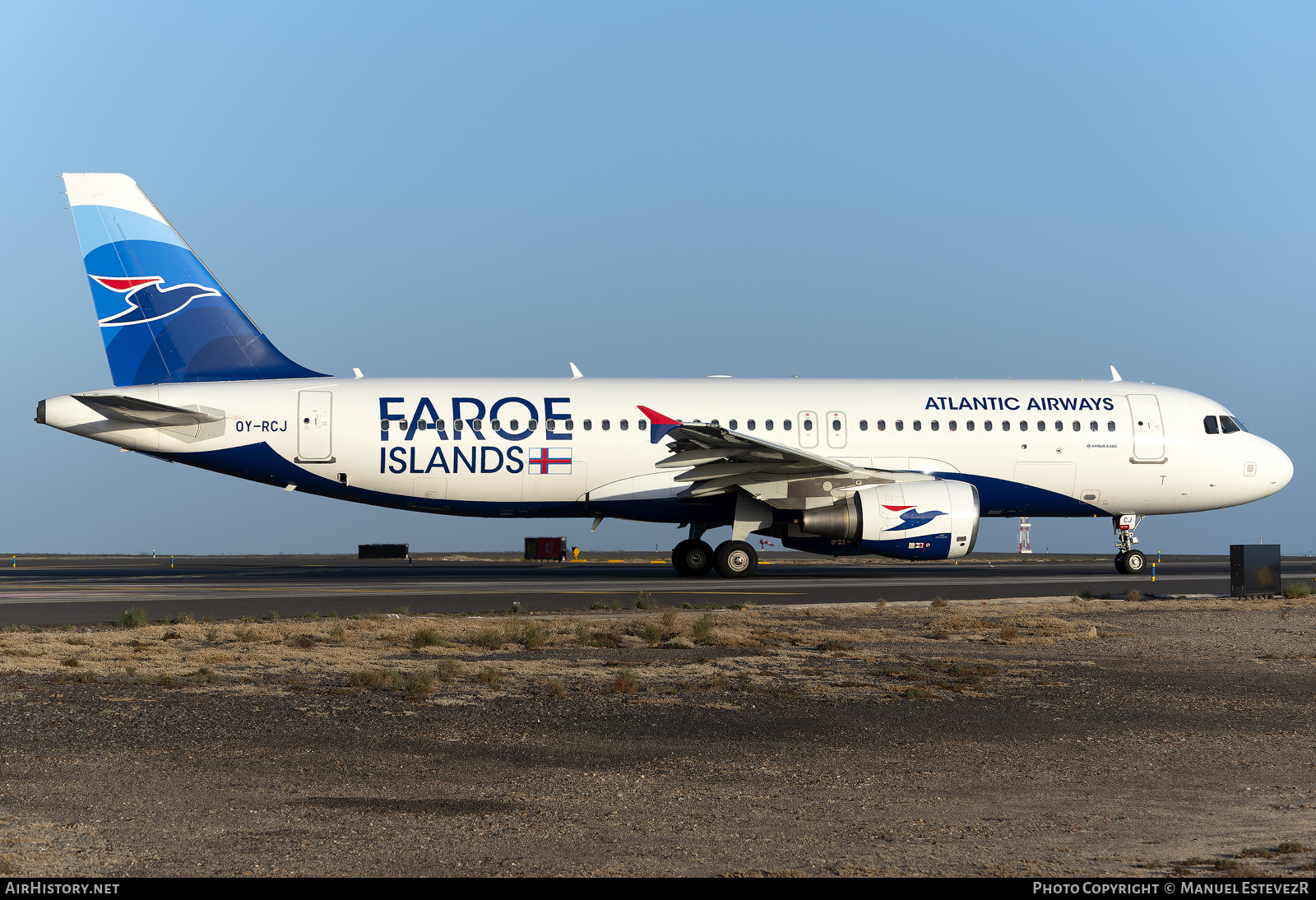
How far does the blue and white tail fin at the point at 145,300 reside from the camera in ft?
81.3

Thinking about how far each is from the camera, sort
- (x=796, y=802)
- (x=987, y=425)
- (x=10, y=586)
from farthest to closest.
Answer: (x=987, y=425) < (x=10, y=586) < (x=796, y=802)

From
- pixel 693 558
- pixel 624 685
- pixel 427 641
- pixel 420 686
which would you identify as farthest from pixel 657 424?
pixel 420 686

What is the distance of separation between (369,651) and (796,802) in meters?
7.86

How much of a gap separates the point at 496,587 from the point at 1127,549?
15359 mm

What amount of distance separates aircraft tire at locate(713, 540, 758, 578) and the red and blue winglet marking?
9.24 feet

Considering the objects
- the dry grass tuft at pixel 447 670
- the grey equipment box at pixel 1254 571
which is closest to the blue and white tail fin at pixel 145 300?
the dry grass tuft at pixel 447 670

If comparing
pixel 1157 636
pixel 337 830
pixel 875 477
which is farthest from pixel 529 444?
pixel 337 830

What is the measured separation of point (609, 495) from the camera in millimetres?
24812

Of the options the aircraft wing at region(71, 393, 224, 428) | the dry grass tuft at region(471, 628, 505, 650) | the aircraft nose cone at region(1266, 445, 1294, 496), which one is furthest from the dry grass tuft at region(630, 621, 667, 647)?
the aircraft nose cone at region(1266, 445, 1294, 496)

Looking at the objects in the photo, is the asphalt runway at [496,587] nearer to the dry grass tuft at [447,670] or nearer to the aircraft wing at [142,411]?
the aircraft wing at [142,411]

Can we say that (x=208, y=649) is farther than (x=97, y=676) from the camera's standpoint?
Yes

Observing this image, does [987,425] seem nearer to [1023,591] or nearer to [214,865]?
[1023,591]

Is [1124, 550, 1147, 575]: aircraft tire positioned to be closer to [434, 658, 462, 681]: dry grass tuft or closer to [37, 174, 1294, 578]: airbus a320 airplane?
[37, 174, 1294, 578]: airbus a320 airplane

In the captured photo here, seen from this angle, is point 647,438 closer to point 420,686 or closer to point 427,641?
point 427,641
